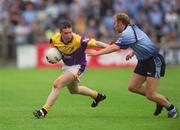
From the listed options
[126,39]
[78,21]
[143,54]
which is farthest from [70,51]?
[78,21]

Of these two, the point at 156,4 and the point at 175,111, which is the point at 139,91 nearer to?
the point at 175,111

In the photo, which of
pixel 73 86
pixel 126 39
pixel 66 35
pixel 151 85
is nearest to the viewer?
pixel 126 39

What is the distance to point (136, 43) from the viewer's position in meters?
13.2

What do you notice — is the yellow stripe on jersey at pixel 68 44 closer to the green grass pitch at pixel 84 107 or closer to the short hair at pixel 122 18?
the short hair at pixel 122 18

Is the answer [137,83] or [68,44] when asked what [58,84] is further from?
[137,83]

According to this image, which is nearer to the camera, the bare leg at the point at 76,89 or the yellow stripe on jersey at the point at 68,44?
the yellow stripe on jersey at the point at 68,44

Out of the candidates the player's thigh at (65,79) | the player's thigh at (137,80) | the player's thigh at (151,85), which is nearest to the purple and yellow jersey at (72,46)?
the player's thigh at (65,79)

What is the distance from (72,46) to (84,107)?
211 cm

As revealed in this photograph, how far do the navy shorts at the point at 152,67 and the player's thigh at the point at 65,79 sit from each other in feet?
4.38

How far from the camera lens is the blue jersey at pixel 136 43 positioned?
13.1m

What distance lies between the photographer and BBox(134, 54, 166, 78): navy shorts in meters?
13.2

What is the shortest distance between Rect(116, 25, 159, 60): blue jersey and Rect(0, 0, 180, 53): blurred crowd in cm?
1629

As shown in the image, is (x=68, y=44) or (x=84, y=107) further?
(x=84, y=107)

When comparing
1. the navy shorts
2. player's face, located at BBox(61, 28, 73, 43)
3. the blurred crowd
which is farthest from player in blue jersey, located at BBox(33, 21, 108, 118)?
the blurred crowd
